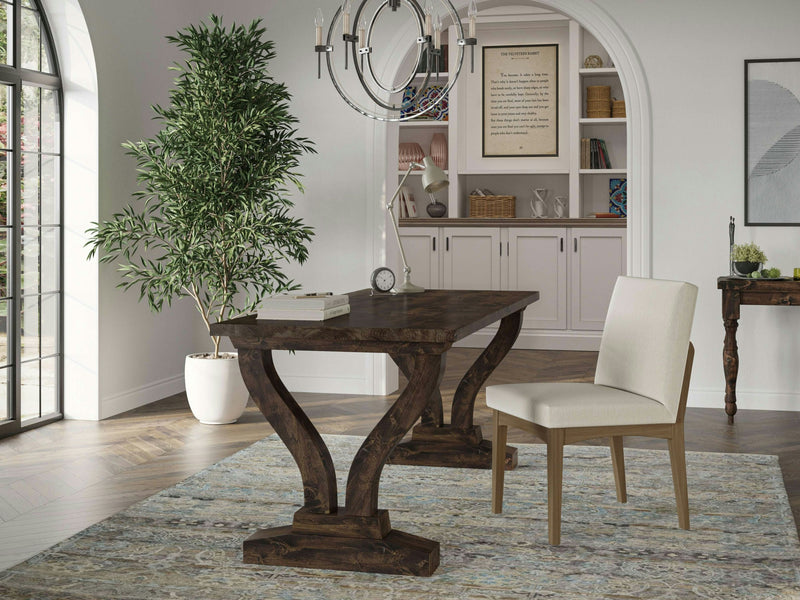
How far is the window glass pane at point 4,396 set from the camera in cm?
486

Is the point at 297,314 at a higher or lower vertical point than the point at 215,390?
higher

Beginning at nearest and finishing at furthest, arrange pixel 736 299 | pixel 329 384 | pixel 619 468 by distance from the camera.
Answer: pixel 619 468 < pixel 736 299 < pixel 329 384

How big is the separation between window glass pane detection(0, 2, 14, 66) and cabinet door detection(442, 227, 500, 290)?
4.32 meters

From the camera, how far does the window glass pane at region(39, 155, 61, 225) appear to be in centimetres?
513

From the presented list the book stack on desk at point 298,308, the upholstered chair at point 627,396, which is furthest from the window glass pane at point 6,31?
the upholstered chair at point 627,396

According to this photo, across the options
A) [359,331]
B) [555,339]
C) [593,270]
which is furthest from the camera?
[555,339]

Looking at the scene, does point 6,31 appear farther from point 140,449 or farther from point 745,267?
point 745,267

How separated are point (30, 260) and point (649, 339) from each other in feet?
10.8

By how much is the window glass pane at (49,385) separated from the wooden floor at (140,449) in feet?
0.42

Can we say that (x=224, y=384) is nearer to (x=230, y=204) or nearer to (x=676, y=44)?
(x=230, y=204)

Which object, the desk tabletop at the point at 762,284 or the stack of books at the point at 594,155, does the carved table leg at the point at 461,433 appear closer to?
the desk tabletop at the point at 762,284

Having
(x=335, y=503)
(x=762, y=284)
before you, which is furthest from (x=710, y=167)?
(x=335, y=503)

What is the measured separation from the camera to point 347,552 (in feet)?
9.39

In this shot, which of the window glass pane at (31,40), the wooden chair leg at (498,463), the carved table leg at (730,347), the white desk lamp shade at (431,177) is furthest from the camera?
the carved table leg at (730,347)
